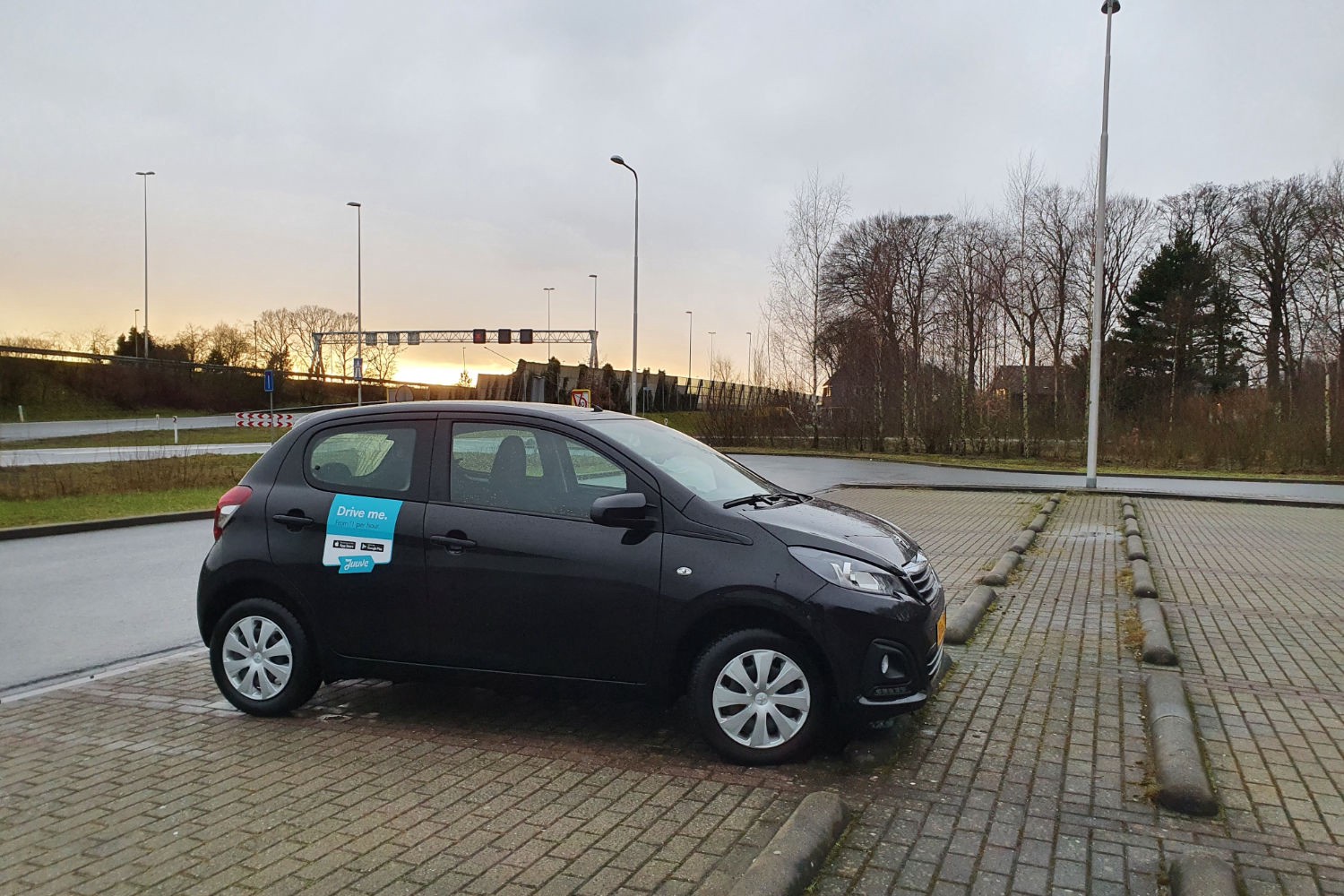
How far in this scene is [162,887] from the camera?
328cm

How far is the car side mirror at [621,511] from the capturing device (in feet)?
14.7

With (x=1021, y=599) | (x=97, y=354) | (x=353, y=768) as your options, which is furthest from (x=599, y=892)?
(x=97, y=354)

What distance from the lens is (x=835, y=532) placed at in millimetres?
4711

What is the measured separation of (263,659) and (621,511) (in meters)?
2.24

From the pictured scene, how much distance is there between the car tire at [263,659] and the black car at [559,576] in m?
0.01

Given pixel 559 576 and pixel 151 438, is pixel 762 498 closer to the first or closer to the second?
pixel 559 576

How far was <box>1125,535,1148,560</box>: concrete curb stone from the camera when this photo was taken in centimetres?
1074

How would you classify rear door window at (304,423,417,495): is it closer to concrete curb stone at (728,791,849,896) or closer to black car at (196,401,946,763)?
black car at (196,401,946,763)

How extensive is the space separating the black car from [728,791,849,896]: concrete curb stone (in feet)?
2.05

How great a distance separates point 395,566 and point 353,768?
1021 millimetres

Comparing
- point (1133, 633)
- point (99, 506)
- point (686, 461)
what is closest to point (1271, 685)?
point (1133, 633)

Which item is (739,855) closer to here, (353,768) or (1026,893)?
(1026,893)

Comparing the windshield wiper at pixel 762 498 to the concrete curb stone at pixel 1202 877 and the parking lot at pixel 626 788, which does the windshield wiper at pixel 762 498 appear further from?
the concrete curb stone at pixel 1202 877

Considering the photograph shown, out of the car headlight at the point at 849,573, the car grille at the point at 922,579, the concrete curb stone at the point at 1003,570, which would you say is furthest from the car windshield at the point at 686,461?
the concrete curb stone at the point at 1003,570
